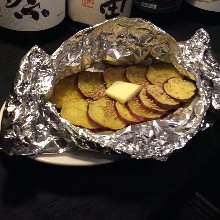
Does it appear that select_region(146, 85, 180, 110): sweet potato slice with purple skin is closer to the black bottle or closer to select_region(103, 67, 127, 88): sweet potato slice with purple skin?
select_region(103, 67, 127, 88): sweet potato slice with purple skin

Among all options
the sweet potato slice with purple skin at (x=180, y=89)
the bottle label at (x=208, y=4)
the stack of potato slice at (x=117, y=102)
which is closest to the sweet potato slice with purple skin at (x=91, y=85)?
the stack of potato slice at (x=117, y=102)

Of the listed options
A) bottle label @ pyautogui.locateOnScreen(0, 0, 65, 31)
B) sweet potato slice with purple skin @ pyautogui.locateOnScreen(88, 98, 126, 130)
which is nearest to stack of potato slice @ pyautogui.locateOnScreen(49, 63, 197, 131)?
sweet potato slice with purple skin @ pyautogui.locateOnScreen(88, 98, 126, 130)

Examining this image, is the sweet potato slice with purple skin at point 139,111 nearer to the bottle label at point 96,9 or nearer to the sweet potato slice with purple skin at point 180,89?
the sweet potato slice with purple skin at point 180,89

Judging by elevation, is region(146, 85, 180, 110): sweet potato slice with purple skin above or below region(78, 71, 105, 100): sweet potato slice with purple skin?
above

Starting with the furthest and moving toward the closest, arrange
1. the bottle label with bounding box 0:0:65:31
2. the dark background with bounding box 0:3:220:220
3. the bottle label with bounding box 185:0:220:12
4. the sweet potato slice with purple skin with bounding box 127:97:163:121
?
the bottle label with bounding box 185:0:220:12, the bottle label with bounding box 0:0:65:31, the sweet potato slice with purple skin with bounding box 127:97:163:121, the dark background with bounding box 0:3:220:220

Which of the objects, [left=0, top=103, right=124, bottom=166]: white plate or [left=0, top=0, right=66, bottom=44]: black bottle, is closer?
[left=0, top=103, right=124, bottom=166]: white plate

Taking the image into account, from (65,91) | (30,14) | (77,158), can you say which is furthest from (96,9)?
(77,158)
